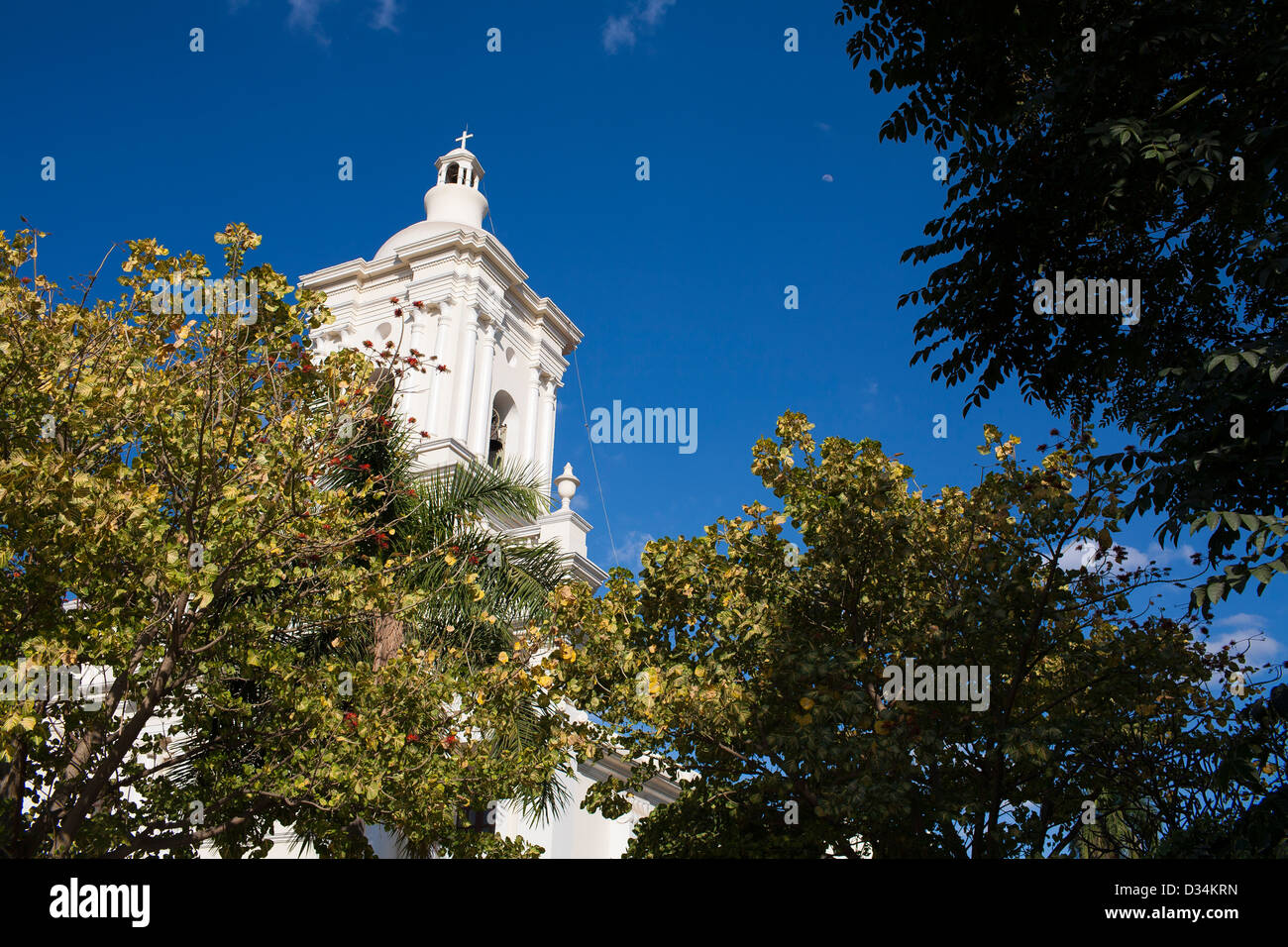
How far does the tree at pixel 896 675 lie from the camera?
879cm

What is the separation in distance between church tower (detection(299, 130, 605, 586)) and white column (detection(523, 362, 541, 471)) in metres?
0.03

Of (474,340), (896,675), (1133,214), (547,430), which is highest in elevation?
(474,340)

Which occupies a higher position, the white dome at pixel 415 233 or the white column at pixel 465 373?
the white dome at pixel 415 233

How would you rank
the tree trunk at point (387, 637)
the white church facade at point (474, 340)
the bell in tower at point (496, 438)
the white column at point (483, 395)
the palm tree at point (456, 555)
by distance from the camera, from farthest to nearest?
the bell in tower at point (496, 438), the white column at point (483, 395), the white church facade at point (474, 340), the palm tree at point (456, 555), the tree trunk at point (387, 637)

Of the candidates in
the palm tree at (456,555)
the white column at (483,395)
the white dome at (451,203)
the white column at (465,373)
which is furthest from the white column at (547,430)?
the palm tree at (456,555)

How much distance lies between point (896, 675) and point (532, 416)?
2265 centimetres

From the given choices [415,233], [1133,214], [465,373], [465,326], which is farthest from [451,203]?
[1133,214]

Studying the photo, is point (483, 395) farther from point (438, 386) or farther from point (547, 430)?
point (547, 430)

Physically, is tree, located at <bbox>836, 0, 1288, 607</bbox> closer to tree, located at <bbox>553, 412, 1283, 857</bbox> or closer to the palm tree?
tree, located at <bbox>553, 412, 1283, 857</bbox>

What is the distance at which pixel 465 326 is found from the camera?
92.4ft

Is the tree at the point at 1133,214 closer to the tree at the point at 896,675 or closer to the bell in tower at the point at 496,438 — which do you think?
the tree at the point at 896,675

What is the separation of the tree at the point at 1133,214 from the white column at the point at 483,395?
18.0 m

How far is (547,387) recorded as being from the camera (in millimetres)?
31875

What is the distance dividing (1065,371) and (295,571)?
7720mm
